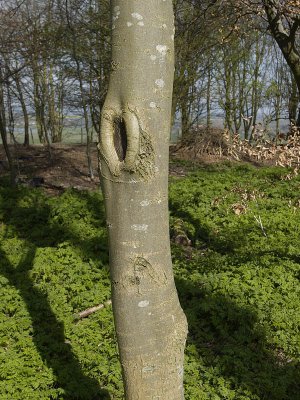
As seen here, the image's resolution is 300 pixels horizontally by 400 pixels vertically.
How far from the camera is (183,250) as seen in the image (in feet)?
24.3

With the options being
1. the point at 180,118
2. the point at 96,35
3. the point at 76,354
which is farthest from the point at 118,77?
the point at 180,118

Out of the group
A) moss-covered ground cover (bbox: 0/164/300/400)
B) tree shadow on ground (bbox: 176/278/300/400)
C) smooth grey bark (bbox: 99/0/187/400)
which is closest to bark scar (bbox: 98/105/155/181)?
smooth grey bark (bbox: 99/0/187/400)

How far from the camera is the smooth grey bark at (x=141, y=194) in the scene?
1658 mm

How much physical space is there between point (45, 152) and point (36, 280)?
953 centimetres

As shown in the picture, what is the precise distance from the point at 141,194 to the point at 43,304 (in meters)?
4.36

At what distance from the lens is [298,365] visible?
14.4 ft

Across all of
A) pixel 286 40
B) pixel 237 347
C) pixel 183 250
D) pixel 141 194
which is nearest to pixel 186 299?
pixel 237 347

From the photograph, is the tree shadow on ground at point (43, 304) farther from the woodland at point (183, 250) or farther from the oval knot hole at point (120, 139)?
the oval knot hole at point (120, 139)

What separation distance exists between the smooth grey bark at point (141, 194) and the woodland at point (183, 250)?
0.12 meters

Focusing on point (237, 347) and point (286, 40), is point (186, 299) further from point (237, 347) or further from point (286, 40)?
point (286, 40)

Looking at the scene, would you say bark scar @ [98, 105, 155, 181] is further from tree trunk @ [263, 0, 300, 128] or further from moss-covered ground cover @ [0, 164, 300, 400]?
tree trunk @ [263, 0, 300, 128]

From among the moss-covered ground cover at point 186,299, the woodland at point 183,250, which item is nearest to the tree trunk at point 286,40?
the woodland at point 183,250

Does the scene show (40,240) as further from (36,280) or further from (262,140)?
(262,140)

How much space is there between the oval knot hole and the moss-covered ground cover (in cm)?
293
